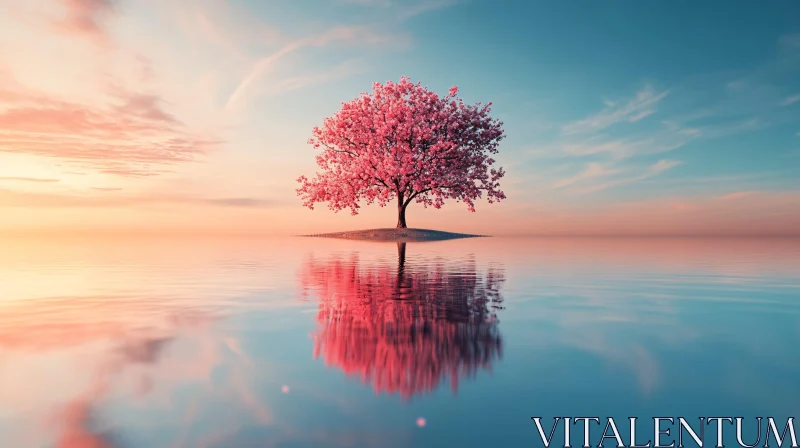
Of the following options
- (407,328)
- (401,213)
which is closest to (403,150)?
(401,213)

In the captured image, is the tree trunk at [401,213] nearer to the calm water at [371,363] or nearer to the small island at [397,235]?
the small island at [397,235]

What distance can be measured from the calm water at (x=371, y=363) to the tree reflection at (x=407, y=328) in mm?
47

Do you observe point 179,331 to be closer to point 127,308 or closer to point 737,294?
point 127,308

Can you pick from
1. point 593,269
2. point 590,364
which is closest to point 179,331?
point 590,364

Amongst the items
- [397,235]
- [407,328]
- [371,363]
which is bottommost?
[371,363]

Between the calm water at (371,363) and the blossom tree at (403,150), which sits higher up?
the blossom tree at (403,150)

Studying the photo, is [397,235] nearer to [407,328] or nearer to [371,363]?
[407,328]

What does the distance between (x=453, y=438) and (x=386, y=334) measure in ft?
13.5

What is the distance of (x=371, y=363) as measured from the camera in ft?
24.4

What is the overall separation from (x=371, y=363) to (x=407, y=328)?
7.60ft

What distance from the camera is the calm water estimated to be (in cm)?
547

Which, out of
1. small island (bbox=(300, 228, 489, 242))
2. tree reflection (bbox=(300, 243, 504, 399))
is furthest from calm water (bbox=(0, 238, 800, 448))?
small island (bbox=(300, 228, 489, 242))

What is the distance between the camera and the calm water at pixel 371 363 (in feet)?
17.9

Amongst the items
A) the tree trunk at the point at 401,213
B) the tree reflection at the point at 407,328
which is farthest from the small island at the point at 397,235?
the tree reflection at the point at 407,328
